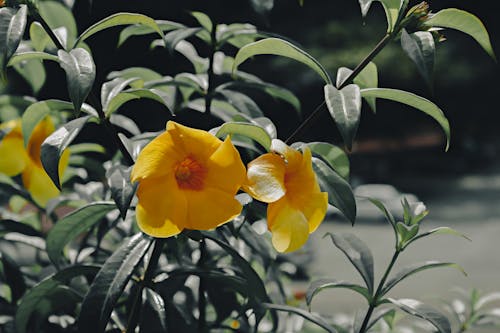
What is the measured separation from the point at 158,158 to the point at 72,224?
207 mm

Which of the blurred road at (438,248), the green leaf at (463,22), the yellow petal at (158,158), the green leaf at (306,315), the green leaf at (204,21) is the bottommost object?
the blurred road at (438,248)

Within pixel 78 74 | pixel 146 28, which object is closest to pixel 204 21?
pixel 146 28

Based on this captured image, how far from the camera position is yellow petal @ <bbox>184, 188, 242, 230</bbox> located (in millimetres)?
619

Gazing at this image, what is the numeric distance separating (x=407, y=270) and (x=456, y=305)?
20.0 inches

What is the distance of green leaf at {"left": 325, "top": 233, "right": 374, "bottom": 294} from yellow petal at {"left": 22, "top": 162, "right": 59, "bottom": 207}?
0.39 m

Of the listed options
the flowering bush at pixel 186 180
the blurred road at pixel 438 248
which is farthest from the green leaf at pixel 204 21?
the blurred road at pixel 438 248

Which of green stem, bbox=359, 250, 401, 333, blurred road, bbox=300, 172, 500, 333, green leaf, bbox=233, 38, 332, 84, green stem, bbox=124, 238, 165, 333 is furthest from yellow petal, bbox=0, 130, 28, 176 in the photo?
blurred road, bbox=300, 172, 500, 333

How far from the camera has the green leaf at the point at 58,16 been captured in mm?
1024

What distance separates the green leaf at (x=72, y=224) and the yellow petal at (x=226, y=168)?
0.18 m

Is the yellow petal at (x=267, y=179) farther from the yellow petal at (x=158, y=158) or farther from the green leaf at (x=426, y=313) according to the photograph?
the green leaf at (x=426, y=313)

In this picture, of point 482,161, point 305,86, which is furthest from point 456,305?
point 482,161

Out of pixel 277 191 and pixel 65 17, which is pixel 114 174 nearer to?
pixel 277 191

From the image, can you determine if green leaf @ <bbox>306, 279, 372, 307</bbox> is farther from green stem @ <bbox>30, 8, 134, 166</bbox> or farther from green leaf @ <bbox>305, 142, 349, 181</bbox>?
green stem @ <bbox>30, 8, 134, 166</bbox>

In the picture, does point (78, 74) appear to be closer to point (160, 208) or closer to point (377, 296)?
point (160, 208)
